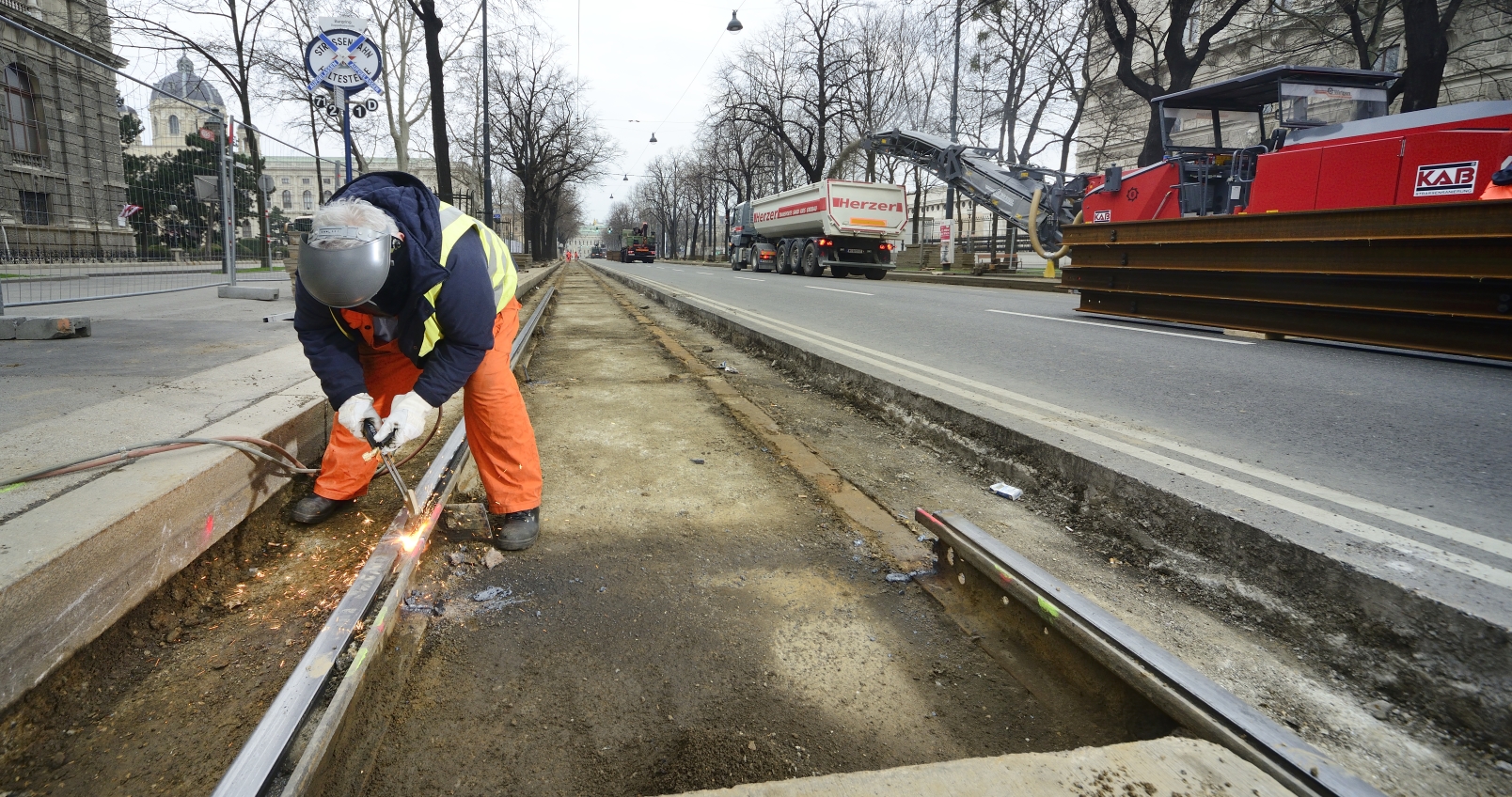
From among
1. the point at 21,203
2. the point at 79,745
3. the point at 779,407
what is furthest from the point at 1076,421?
the point at 21,203

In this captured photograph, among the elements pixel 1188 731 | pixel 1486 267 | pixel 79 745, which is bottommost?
pixel 79 745

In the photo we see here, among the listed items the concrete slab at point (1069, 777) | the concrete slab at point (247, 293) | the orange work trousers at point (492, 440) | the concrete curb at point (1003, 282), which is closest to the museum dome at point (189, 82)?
the concrete slab at point (247, 293)

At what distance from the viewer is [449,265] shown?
2451 millimetres

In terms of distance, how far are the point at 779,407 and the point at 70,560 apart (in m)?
3.66

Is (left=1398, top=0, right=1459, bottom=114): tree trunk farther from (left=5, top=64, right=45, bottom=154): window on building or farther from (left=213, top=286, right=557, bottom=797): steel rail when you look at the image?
(left=5, top=64, right=45, bottom=154): window on building

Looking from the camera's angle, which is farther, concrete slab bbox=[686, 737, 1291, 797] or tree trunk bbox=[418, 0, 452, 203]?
tree trunk bbox=[418, 0, 452, 203]

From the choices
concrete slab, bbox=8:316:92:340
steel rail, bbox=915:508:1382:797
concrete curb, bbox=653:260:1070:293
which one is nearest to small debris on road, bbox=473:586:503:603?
steel rail, bbox=915:508:1382:797

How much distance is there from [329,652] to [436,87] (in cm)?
1466

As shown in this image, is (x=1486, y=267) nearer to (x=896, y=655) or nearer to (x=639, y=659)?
(x=896, y=655)

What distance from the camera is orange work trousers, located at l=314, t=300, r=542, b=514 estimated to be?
2.71 meters

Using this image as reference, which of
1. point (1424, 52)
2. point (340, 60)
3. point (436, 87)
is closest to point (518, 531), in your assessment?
point (340, 60)

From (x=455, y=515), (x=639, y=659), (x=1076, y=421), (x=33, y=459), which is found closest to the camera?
(x=639, y=659)

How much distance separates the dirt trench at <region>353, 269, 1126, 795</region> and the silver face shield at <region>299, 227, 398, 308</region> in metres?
0.92

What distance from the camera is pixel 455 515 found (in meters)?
2.82
